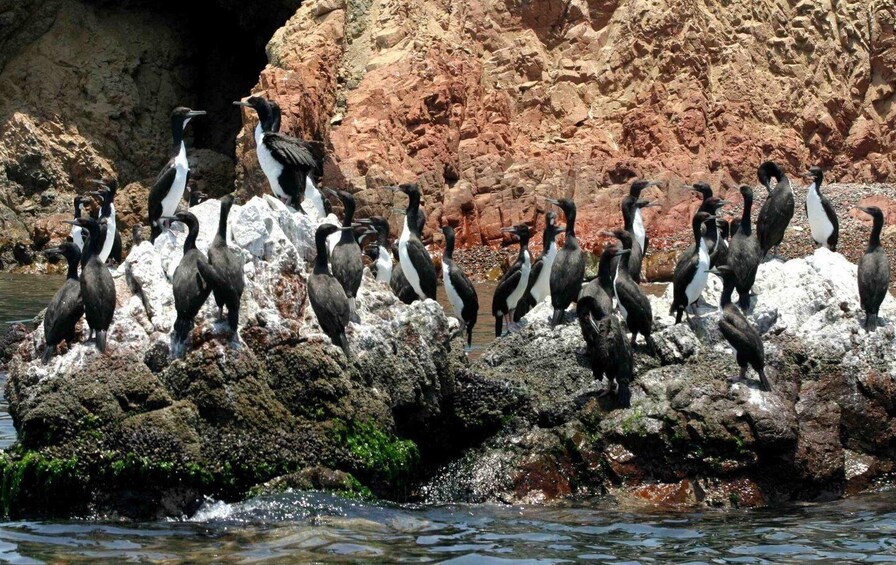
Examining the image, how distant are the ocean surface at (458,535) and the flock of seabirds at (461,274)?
4.94ft

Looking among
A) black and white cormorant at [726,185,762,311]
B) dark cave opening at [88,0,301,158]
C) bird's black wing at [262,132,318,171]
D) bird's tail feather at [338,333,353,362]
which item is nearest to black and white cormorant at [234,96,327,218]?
bird's black wing at [262,132,318,171]

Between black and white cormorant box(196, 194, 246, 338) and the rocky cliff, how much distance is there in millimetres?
21369

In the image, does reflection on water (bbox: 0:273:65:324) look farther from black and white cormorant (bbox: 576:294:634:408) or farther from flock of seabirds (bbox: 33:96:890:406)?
black and white cormorant (bbox: 576:294:634:408)

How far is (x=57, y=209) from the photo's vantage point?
38.2 metres

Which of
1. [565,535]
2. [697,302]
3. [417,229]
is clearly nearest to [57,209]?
[417,229]

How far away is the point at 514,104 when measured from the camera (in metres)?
36.2

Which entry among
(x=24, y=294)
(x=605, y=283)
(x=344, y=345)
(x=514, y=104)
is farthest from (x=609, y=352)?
(x=514, y=104)

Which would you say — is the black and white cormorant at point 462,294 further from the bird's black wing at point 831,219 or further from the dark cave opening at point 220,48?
the dark cave opening at point 220,48

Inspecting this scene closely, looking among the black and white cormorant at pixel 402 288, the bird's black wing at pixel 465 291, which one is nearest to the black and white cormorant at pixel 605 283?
the bird's black wing at pixel 465 291

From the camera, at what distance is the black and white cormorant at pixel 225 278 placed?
1150 centimetres

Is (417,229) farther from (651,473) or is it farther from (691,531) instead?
(691,531)

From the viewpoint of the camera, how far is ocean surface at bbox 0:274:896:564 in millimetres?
10344

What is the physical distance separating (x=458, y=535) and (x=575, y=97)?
26.3 m

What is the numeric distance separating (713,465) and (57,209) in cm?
2914
